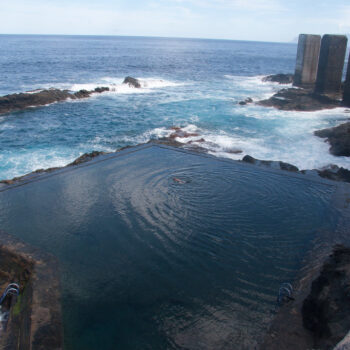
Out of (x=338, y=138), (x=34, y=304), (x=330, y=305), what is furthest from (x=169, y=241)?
(x=338, y=138)

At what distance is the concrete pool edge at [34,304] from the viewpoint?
169 inches

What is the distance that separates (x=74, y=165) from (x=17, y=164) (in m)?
5.53

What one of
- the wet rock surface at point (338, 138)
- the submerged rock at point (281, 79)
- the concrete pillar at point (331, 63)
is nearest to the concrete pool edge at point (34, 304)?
the wet rock surface at point (338, 138)

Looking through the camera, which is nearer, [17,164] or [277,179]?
[277,179]

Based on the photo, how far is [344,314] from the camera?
448 cm

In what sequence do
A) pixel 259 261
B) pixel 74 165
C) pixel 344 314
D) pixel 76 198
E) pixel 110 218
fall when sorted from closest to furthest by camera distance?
pixel 344 314
pixel 259 261
pixel 110 218
pixel 76 198
pixel 74 165

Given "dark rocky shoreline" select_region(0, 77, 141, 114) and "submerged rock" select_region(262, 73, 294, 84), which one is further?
"submerged rock" select_region(262, 73, 294, 84)

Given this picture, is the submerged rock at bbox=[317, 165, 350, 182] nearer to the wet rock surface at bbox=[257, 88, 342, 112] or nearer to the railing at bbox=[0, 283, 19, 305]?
the railing at bbox=[0, 283, 19, 305]

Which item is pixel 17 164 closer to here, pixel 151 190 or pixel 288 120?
pixel 151 190

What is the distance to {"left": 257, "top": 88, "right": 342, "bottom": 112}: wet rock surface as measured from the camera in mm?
24312

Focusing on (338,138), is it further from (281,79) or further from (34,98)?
(281,79)

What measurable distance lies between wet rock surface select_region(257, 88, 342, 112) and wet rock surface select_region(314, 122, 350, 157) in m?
7.13

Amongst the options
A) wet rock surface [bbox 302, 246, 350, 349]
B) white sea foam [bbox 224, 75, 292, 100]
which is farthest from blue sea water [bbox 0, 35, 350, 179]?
wet rock surface [bbox 302, 246, 350, 349]

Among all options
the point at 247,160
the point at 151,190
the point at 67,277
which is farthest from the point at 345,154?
the point at 67,277
